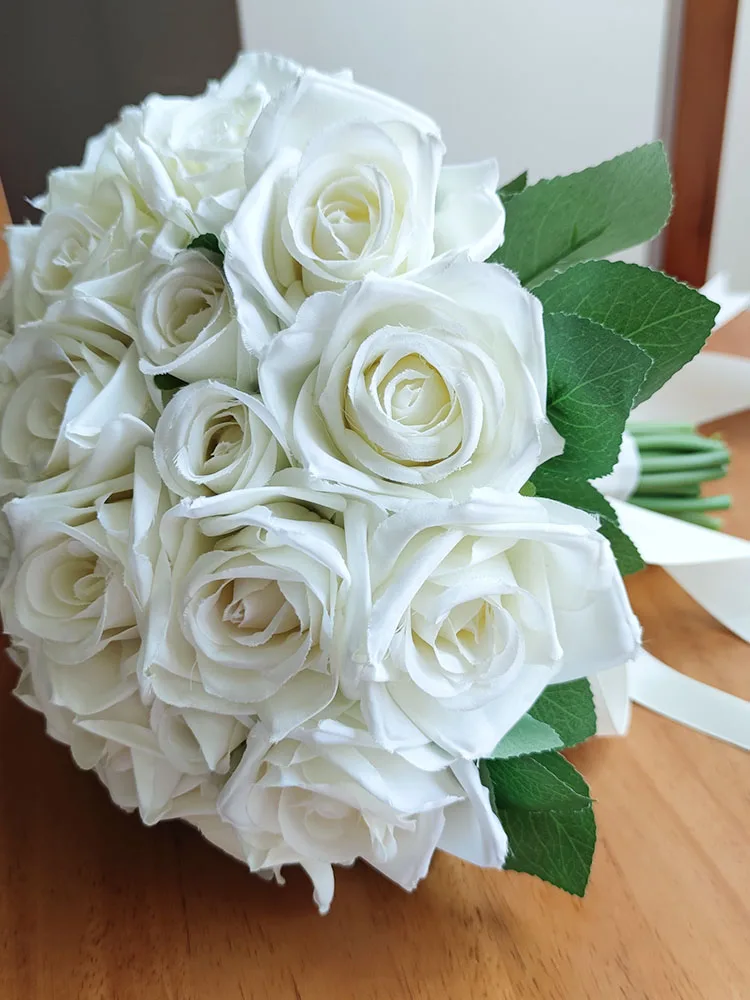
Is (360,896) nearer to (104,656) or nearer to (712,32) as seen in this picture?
(104,656)

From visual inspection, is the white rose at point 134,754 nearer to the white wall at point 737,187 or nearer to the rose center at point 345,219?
the rose center at point 345,219

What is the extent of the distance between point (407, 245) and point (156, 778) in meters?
0.21

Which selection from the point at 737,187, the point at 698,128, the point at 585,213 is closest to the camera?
the point at 585,213

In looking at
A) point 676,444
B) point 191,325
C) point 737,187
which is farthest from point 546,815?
point 737,187

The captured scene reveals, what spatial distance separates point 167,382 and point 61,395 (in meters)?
0.06

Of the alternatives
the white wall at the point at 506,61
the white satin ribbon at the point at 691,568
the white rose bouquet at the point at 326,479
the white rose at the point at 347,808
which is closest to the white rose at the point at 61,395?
the white rose bouquet at the point at 326,479

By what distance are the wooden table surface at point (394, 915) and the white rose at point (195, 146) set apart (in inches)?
10.8

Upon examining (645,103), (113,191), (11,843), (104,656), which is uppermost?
(645,103)

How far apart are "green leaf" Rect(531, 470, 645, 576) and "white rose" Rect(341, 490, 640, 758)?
0.15 ft

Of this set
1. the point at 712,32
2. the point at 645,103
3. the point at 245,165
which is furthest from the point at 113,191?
the point at 645,103

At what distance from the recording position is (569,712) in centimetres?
35

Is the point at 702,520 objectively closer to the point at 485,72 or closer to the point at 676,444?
the point at 676,444

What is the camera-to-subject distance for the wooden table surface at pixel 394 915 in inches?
13.2

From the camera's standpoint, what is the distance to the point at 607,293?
1.07 feet
